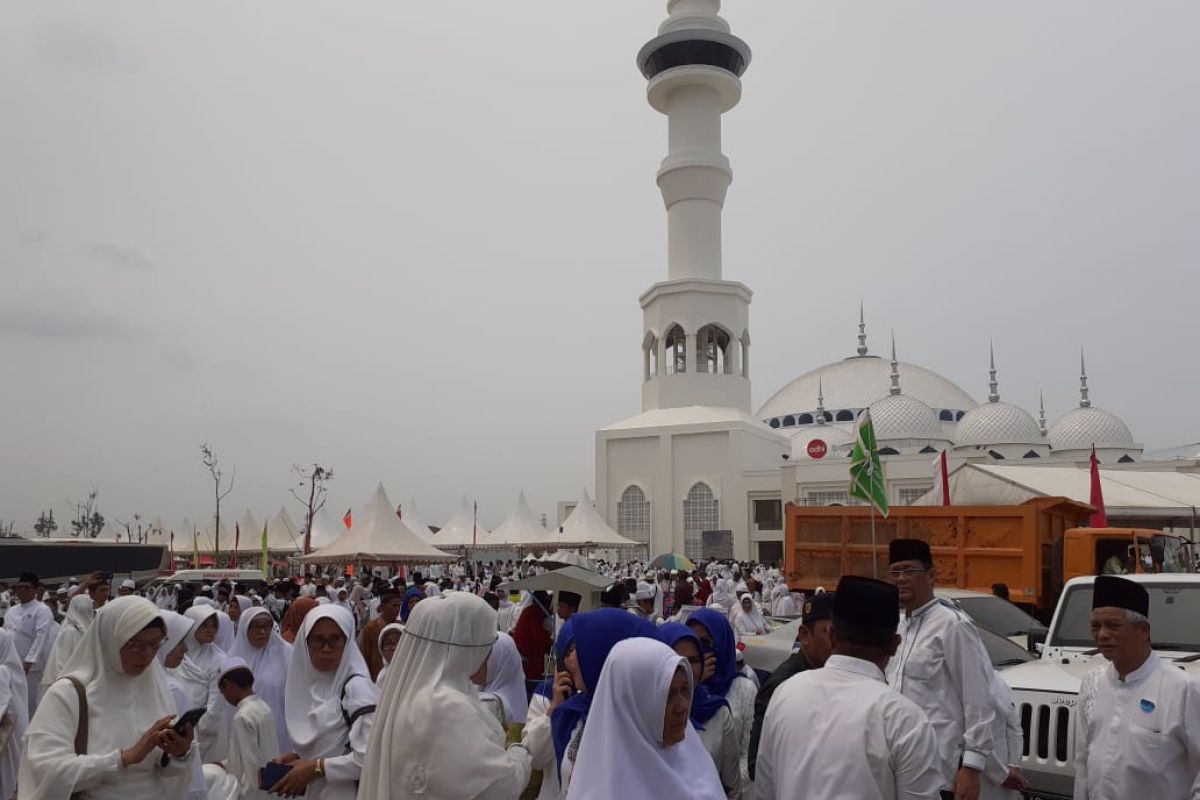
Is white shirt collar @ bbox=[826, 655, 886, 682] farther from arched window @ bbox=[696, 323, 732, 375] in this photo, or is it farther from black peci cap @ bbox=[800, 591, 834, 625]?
arched window @ bbox=[696, 323, 732, 375]

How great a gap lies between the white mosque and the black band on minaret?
0.06m

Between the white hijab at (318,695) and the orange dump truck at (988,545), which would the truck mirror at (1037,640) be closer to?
the orange dump truck at (988,545)

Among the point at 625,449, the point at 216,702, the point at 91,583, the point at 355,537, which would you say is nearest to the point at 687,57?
the point at 625,449

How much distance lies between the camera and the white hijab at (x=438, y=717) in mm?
3020

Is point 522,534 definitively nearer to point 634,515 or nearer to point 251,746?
point 634,515

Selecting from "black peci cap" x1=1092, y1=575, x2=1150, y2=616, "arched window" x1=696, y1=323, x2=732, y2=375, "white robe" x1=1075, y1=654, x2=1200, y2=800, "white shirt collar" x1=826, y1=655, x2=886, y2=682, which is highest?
"arched window" x1=696, y1=323, x2=732, y2=375

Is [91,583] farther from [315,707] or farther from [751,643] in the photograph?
[315,707]

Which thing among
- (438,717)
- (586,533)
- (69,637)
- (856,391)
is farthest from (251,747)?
(856,391)

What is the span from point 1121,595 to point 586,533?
28.8 m

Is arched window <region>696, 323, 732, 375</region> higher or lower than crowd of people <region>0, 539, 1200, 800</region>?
higher

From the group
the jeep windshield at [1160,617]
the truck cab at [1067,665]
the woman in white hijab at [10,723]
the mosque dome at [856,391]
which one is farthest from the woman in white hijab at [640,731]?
the mosque dome at [856,391]

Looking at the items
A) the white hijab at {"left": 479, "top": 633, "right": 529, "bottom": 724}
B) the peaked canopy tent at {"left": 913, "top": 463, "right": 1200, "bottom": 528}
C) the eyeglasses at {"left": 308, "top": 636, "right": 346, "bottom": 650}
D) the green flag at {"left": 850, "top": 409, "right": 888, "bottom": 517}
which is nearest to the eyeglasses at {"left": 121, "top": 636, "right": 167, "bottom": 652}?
the eyeglasses at {"left": 308, "top": 636, "right": 346, "bottom": 650}

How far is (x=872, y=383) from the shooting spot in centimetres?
7162

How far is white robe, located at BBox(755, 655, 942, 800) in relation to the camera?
281 centimetres
